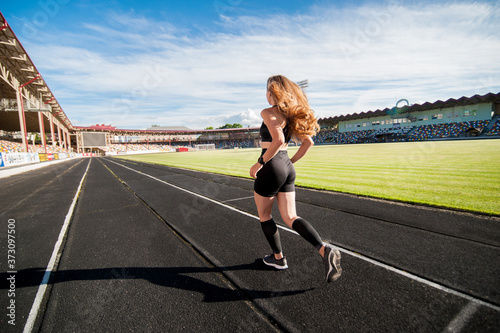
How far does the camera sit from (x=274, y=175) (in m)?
2.35

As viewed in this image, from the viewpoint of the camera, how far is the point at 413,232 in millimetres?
3621

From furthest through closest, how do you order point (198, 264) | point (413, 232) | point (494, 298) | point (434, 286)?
point (413, 232)
point (198, 264)
point (434, 286)
point (494, 298)

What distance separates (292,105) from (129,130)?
323 feet

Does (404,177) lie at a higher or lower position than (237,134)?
lower

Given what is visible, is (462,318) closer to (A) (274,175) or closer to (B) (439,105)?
(A) (274,175)

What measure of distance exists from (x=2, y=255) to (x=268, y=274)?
407 cm

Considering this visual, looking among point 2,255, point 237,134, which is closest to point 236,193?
point 2,255

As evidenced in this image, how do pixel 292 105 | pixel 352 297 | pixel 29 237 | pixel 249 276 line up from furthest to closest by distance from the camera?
pixel 29 237 → pixel 249 276 → pixel 292 105 → pixel 352 297

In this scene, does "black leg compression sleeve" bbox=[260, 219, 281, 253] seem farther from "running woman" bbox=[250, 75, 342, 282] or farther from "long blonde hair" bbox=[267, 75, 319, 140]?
"long blonde hair" bbox=[267, 75, 319, 140]

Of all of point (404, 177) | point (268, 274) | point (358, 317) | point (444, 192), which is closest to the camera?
point (358, 317)

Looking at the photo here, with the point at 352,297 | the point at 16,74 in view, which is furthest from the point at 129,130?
the point at 352,297

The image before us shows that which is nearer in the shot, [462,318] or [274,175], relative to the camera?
[462,318]

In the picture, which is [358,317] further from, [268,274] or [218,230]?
[218,230]

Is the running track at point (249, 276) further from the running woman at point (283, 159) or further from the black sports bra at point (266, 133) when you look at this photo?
the black sports bra at point (266, 133)
